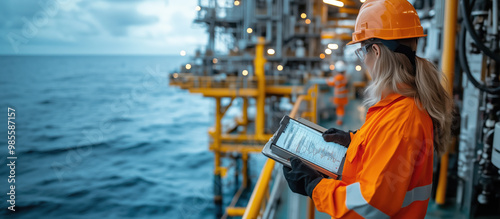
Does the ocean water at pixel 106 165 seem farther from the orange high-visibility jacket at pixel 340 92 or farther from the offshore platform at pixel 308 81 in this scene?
the orange high-visibility jacket at pixel 340 92

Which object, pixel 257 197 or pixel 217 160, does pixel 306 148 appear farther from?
pixel 217 160

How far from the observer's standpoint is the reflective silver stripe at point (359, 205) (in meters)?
1.22

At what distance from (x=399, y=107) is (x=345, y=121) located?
7.59 metres

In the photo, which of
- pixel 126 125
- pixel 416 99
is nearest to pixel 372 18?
pixel 416 99

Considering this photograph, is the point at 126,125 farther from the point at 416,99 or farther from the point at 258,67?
the point at 416,99

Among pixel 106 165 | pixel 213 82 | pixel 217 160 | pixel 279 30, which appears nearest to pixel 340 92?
pixel 213 82

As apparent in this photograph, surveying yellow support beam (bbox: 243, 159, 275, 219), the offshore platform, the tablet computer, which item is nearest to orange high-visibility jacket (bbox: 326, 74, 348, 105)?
the offshore platform

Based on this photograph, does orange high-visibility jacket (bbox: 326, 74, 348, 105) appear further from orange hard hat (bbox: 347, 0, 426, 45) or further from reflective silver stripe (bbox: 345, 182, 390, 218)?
reflective silver stripe (bbox: 345, 182, 390, 218)

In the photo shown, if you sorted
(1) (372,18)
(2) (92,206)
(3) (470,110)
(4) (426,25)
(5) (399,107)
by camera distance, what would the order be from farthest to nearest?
1. (2) (92,206)
2. (4) (426,25)
3. (3) (470,110)
4. (1) (372,18)
5. (5) (399,107)

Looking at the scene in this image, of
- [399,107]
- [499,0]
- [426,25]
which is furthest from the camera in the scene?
[426,25]

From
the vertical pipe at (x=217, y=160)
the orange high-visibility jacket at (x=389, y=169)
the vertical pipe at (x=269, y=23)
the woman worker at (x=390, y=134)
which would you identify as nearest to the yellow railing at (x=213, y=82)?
the vertical pipe at (x=217, y=160)

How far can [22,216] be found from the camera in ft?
49.9

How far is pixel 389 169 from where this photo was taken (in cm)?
120

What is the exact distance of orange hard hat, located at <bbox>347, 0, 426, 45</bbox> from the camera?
4.58 ft
